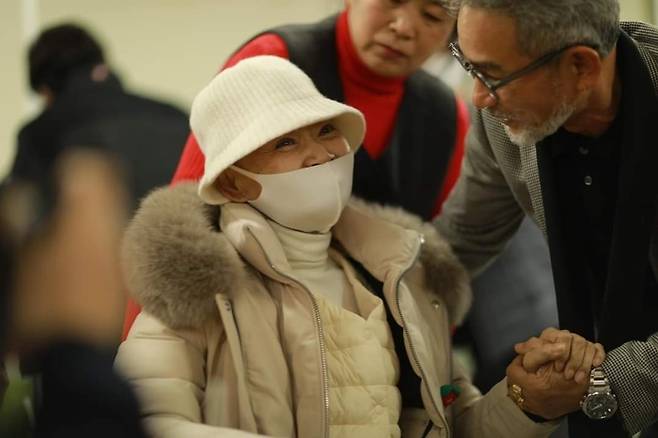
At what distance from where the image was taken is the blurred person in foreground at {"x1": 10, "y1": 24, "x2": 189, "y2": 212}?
191cm

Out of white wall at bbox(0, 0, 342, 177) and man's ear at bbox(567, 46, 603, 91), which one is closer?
man's ear at bbox(567, 46, 603, 91)

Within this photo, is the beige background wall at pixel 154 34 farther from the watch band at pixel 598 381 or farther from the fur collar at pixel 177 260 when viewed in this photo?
the watch band at pixel 598 381

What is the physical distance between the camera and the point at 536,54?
7.02 ft

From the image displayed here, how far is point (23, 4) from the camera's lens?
219 inches

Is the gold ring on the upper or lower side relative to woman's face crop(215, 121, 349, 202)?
lower

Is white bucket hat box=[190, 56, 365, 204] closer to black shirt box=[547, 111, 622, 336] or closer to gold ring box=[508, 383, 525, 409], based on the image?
black shirt box=[547, 111, 622, 336]

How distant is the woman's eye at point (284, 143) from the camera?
2170 millimetres

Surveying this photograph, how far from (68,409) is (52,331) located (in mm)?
108

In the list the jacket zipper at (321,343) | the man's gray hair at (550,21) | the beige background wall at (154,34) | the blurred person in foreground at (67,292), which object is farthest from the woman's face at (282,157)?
the beige background wall at (154,34)

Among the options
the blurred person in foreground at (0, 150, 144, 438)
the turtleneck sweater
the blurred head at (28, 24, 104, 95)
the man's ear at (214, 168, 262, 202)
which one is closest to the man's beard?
the turtleneck sweater

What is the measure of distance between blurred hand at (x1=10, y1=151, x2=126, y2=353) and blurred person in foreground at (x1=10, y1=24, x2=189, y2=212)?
74 mm

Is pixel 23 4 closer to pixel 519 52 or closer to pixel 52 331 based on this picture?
pixel 519 52

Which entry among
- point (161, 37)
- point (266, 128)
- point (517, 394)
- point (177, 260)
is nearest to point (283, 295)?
point (177, 260)

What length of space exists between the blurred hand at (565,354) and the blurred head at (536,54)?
43 cm
